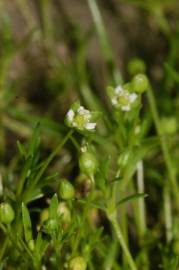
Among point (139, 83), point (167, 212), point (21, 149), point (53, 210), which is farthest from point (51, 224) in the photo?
point (167, 212)

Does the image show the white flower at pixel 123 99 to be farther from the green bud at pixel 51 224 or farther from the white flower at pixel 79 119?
the green bud at pixel 51 224

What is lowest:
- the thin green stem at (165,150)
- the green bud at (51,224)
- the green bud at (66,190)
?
the green bud at (51,224)

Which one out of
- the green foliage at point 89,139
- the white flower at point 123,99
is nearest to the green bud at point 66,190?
the green foliage at point 89,139

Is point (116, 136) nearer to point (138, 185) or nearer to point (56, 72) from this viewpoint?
point (138, 185)

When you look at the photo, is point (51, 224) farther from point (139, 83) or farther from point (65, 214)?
point (139, 83)

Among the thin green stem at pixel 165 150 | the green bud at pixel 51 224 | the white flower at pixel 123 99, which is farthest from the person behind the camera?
the thin green stem at pixel 165 150

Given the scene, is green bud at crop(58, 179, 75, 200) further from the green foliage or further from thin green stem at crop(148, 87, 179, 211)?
thin green stem at crop(148, 87, 179, 211)
